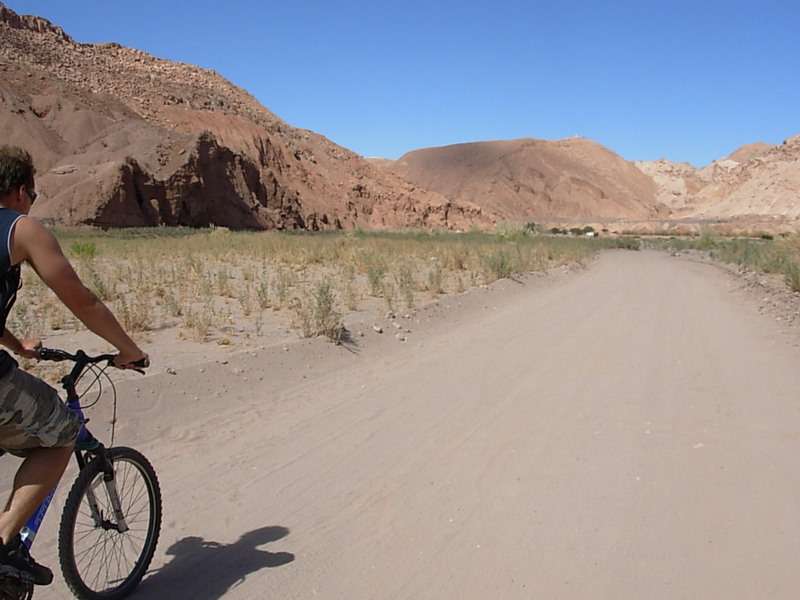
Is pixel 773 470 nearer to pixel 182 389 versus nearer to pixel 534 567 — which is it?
pixel 534 567

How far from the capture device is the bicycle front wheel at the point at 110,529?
3400 mm

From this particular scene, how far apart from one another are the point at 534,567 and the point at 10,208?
129 inches

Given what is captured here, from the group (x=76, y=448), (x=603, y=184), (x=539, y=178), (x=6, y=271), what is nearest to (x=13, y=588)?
(x=76, y=448)

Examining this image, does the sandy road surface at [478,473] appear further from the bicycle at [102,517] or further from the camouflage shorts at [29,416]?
the camouflage shorts at [29,416]

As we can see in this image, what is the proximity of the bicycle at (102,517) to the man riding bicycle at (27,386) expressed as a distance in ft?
0.40

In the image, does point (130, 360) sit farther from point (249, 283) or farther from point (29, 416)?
point (249, 283)

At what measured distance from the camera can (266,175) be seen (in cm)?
5669

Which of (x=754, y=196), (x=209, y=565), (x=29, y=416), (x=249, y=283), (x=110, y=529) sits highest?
(x=754, y=196)

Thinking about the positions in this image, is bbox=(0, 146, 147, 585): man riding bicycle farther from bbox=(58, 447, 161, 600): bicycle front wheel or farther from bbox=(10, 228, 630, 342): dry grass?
bbox=(10, 228, 630, 342): dry grass

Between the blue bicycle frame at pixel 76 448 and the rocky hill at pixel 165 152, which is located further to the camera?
the rocky hill at pixel 165 152

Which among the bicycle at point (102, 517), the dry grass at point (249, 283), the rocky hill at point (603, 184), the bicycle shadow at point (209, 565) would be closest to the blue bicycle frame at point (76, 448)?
the bicycle at point (102, 517)

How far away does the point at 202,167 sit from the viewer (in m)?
46.7

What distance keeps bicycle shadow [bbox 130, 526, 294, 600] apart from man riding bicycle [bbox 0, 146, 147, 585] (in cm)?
88

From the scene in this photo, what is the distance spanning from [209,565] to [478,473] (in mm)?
2178
